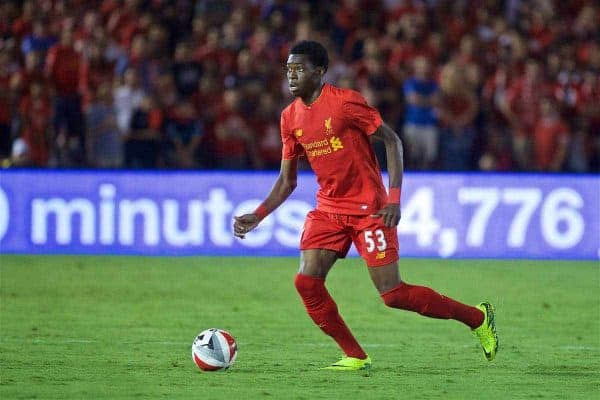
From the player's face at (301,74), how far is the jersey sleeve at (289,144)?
0.33 m

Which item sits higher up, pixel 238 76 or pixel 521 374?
pixel 238 76

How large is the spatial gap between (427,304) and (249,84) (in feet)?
32.7

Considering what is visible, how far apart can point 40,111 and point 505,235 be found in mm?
6467

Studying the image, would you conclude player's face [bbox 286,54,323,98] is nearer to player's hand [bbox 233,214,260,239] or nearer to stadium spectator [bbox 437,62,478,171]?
player's hand [bbox 233,214,260,239]

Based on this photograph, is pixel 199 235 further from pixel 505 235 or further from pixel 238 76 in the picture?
pixel 505 235

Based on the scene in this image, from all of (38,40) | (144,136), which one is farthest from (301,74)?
(38,40)

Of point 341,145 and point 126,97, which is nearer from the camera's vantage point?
point 341,145

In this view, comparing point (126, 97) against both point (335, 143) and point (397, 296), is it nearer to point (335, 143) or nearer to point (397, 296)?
point (335, 143)

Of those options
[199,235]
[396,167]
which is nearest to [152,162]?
[199,235]

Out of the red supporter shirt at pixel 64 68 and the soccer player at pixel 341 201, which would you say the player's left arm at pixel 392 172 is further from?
the red supporter shirt at pixel 64 68

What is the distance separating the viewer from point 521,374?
27.5 ft

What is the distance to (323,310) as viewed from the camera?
8328mm

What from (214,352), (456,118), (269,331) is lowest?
(269,331)

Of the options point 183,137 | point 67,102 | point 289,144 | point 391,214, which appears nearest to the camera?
point 391,214
